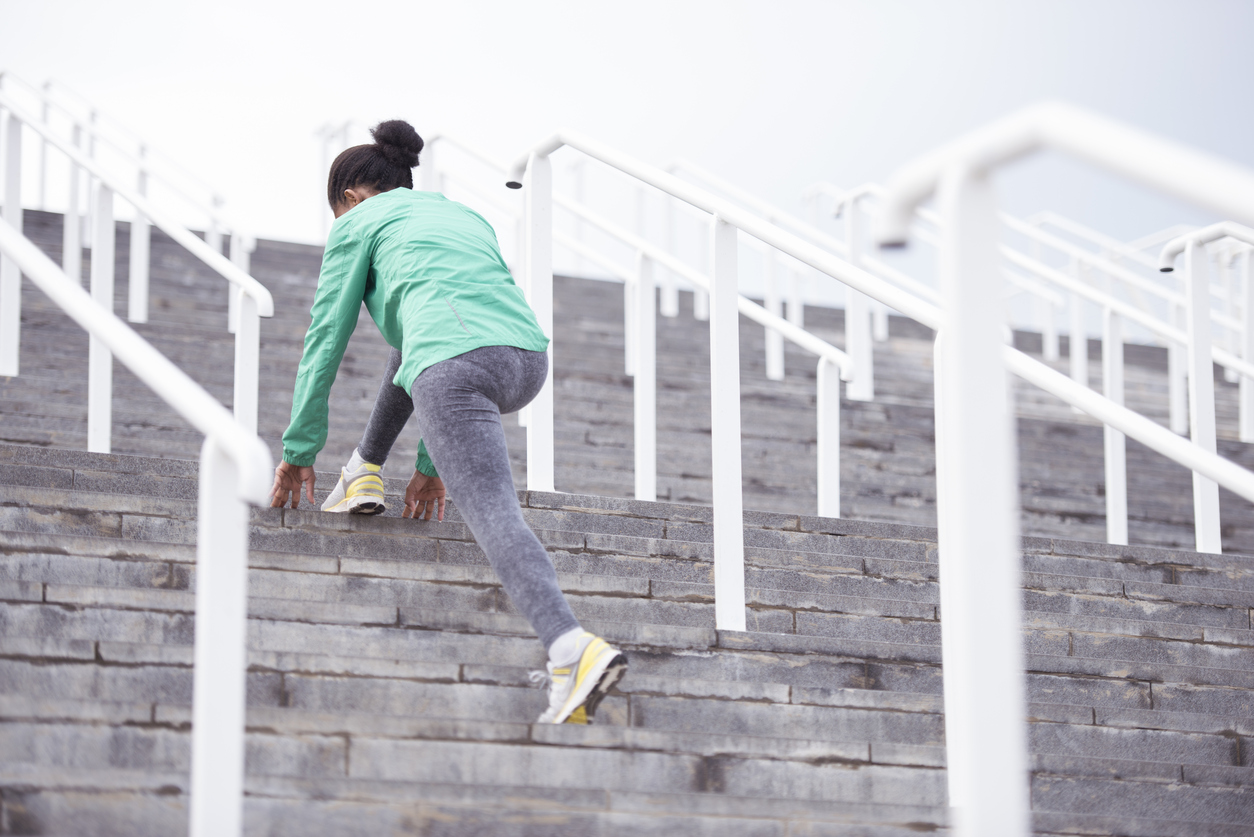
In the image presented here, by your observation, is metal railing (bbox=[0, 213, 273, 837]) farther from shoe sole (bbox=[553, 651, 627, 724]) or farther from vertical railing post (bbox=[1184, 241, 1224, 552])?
vertical railing post (bbox=[1184, 241, 1224, 552])

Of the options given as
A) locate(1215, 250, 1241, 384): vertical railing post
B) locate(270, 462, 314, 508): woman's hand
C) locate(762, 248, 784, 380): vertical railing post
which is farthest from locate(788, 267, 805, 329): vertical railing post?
locate(270, 462, 314, 508): woman's hand

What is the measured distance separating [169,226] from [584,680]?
9.11 ft

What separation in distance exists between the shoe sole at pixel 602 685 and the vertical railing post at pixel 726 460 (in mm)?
586

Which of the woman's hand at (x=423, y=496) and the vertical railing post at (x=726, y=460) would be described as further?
the woman's hand at (x=423, y=496)

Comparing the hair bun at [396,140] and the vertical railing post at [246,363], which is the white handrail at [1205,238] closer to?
the hair bun at [396,140]

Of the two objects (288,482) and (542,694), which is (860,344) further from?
(542,694)

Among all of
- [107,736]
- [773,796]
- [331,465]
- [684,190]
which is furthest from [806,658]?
[331,465]

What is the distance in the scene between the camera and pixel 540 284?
3992 millimetres

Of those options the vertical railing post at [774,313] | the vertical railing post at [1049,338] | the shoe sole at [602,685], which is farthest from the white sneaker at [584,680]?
the vertical railing post at [1049,338]

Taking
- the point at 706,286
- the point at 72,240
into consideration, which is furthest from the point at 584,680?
the point at 72,240

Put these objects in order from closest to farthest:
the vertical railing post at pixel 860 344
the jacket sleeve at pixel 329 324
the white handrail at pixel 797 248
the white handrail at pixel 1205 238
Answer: the jacket sleeve at pixel 329 324 < the white handrail at pixel 797 248 < the white handrail at pixel 1205 238 < the vertical railing post at pixel 860 344

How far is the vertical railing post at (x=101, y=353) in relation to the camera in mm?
4191

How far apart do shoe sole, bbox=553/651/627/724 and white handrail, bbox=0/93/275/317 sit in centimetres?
159

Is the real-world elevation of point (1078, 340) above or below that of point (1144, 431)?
above
